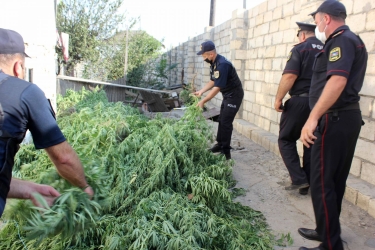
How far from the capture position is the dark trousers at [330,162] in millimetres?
2422

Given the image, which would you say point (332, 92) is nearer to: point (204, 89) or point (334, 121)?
point (334, 121)

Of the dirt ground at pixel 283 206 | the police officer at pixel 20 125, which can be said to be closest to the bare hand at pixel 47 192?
the police officer at pixel 20 125

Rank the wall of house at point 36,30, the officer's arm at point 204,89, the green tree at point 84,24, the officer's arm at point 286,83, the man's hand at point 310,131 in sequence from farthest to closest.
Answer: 1. the green tree at point 84,24
2. the wall of house at point 36,30
3. the officer's arm at point 204,89
4. the officer's arm at point 286,83
5. the man's hand at point 310,131

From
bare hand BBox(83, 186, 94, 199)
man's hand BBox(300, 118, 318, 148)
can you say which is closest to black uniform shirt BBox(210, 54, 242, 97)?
man's hand BBox(300, 118, 318, 148)

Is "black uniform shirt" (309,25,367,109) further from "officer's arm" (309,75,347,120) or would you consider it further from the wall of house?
the wall of house

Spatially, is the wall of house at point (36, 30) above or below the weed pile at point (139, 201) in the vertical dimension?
above

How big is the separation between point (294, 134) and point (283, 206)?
798 millimetres

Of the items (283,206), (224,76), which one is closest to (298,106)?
(283,206)

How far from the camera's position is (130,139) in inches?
148

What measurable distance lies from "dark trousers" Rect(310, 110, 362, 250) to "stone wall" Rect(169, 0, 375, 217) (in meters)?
1.04

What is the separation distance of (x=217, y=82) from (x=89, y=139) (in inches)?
81.4

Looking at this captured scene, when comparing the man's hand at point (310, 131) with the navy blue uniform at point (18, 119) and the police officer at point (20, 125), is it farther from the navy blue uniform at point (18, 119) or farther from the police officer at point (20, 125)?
the navy blue uniform at point (18, 119)

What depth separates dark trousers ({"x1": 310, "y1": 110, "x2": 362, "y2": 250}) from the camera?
2422 mm

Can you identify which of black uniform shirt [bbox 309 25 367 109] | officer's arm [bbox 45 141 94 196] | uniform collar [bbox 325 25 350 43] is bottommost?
officer's arm [bbox 45 141 94 196]
